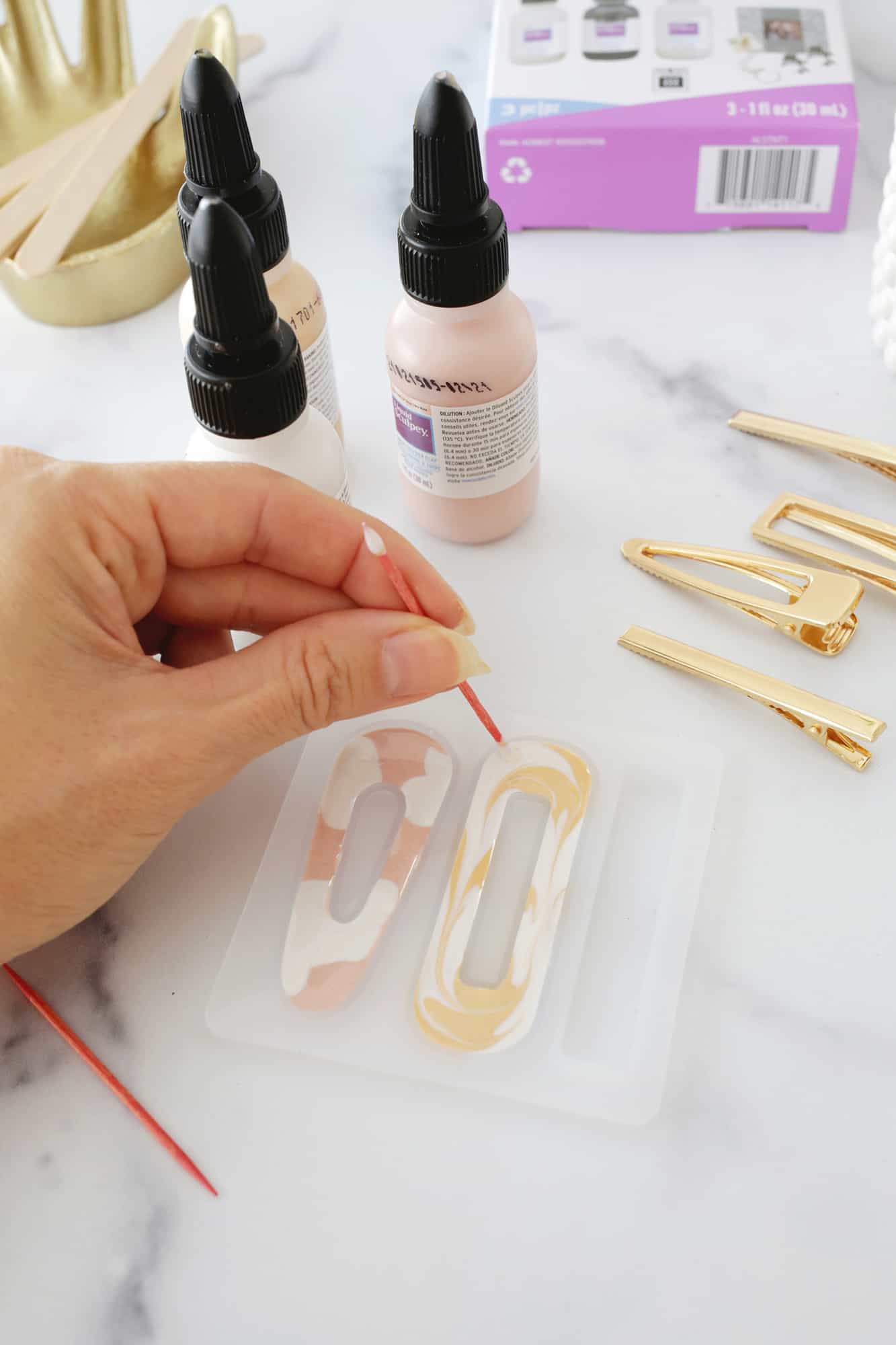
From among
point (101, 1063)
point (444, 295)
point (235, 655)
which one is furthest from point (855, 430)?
point (101, 1063)

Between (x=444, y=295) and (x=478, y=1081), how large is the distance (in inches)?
16.8

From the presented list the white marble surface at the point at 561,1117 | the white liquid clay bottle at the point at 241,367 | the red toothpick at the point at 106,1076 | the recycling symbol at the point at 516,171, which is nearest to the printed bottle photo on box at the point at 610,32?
the recycling symbol at the point at 516,171

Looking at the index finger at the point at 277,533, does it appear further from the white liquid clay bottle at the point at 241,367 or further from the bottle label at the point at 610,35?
the bottle label at the point at 610,35

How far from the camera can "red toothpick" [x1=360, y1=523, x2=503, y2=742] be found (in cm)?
61

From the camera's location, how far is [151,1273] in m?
0.57

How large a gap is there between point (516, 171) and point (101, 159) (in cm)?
33

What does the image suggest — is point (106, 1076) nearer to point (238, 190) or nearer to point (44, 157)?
point (238, 190)

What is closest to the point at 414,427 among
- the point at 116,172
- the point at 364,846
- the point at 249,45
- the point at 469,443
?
the point at 469,443

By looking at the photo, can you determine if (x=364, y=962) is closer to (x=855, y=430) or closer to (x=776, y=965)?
(x=776, y=965)

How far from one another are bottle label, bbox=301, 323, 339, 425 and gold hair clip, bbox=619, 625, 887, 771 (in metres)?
0.25

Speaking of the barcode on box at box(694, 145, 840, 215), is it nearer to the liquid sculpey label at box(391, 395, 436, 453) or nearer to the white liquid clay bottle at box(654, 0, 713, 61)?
the white liquid clay bottle at box(654, 0, 713, 61)

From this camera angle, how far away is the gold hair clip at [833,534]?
2.48 feet

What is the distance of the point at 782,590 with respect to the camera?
29.7 inches

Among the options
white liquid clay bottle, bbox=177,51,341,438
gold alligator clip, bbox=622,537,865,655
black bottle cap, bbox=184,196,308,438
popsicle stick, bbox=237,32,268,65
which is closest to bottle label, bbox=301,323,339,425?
white liquid clay bottle, bbox=177,51,341,438
